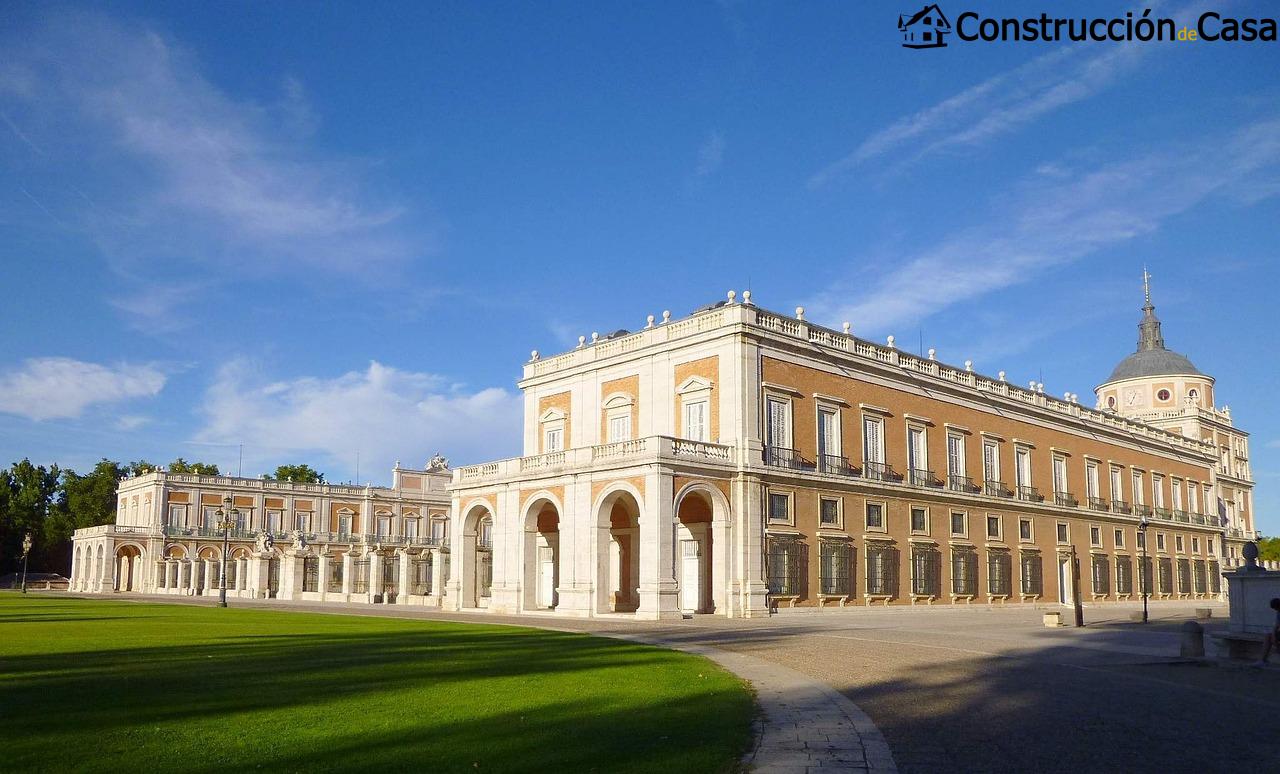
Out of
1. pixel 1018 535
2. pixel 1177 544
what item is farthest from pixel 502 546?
pixel 1177 544

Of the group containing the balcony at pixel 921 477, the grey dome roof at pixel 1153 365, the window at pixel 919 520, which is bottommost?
the window at pixel 919 520

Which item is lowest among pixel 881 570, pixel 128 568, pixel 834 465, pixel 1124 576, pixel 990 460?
pixel 128 568

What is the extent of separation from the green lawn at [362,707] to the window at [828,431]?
22.0 m

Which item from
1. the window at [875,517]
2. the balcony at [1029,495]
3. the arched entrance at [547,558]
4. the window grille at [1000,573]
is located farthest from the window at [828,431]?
the balcony at [1029,495]

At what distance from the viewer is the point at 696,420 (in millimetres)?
37875

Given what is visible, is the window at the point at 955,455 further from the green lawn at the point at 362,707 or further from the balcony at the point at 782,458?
the green lawn at the point at 362,707

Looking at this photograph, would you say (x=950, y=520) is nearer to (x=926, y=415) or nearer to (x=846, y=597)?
(x=926, y=415)

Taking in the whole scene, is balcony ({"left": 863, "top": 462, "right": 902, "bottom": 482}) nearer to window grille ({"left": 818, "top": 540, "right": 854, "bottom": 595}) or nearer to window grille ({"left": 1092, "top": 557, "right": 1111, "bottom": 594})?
window grille ({"left": 818, "top": 540, "right": 854, "bottom": 595})

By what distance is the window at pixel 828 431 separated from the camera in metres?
39.8

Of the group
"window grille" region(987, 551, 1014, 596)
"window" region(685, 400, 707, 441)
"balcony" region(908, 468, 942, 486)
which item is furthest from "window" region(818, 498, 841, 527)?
"window grille" region(987, 551, 1014, 596)

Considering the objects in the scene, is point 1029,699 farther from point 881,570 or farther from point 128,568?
point 128,568

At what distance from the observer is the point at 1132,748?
919 centimetres

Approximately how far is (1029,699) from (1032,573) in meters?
40.0

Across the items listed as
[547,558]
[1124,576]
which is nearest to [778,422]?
[547,558]
